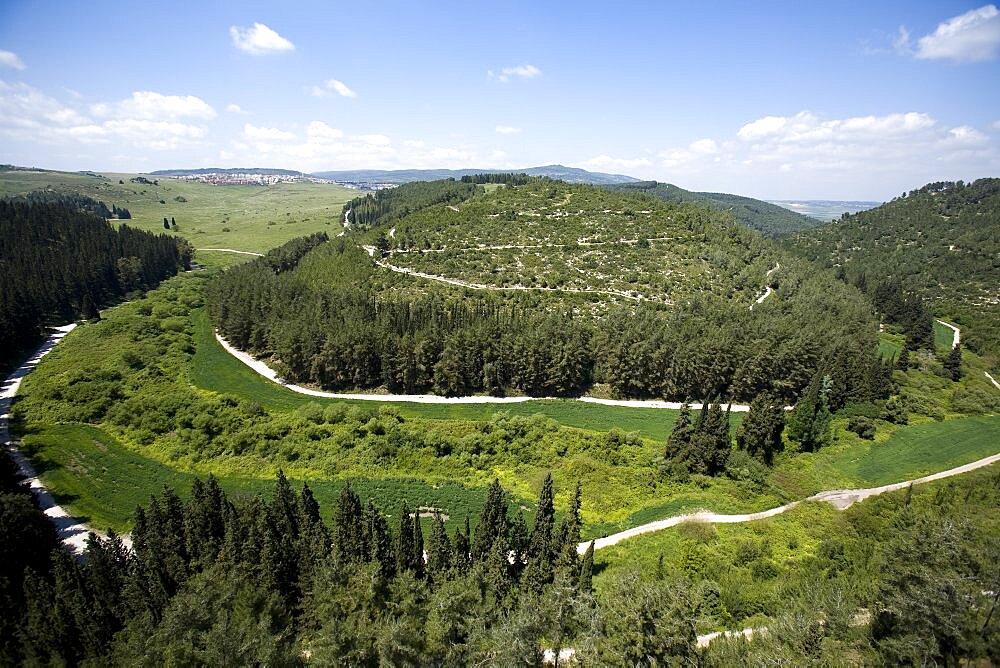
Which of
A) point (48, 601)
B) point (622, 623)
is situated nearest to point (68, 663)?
point (48, 601)

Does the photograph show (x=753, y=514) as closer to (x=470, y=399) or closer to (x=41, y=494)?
(x=470, y=399)

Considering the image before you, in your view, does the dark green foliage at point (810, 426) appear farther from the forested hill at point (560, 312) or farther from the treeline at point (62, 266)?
the treeline at point (62, 266)

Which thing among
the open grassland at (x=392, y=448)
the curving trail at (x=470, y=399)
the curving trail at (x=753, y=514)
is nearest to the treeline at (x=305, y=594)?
the curving trail at (x=753, y=514)

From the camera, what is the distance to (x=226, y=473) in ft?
186

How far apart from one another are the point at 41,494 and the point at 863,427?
336 ft

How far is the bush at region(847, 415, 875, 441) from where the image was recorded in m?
63.8

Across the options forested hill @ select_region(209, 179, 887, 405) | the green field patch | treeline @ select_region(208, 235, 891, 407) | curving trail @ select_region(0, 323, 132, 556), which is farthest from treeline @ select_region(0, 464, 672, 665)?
forested hill @ select_region(209, 179, 887, 405)

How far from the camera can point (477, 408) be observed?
7819 cm

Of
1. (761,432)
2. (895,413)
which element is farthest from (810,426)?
(895,413)

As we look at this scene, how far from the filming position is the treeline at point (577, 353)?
259 ft

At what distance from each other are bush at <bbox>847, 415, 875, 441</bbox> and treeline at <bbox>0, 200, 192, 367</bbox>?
14195 centimetres

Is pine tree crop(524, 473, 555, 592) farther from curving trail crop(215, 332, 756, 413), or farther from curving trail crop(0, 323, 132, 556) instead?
curving trail crop(215, 332, 756, 413)

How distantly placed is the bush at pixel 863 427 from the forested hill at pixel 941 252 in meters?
64.2

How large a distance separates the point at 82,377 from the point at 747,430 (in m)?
101
